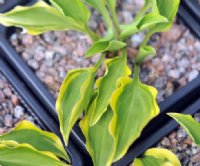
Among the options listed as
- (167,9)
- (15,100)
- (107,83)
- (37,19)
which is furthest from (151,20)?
(15,100)

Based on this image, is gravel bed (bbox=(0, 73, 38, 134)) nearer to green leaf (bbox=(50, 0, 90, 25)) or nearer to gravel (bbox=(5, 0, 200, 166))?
gravel (bbox=(5, 0, 200, 166))

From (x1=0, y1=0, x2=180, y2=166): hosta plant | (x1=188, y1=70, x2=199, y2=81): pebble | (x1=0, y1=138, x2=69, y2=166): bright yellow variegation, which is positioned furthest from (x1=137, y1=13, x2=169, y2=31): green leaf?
(x1=0, y1=138, x2=69, y2=166): bright yellow variegation

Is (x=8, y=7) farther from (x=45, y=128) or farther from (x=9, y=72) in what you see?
(x=45, y=128)

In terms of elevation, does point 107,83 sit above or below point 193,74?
above

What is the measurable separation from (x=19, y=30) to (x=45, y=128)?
0.27 meters

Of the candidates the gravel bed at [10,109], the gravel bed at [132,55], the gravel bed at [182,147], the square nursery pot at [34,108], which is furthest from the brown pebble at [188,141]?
the gravel bed at [10,109]

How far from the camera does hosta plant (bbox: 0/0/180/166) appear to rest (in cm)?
114

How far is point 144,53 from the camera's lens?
4.13ft

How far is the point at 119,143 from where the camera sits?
113cm

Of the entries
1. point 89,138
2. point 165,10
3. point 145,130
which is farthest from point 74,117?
point 165,10

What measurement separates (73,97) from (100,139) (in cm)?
11

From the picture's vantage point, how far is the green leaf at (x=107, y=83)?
1.15m

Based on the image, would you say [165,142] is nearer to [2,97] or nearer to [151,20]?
[151,20]

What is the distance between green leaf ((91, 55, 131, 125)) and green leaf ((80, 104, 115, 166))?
32mm
